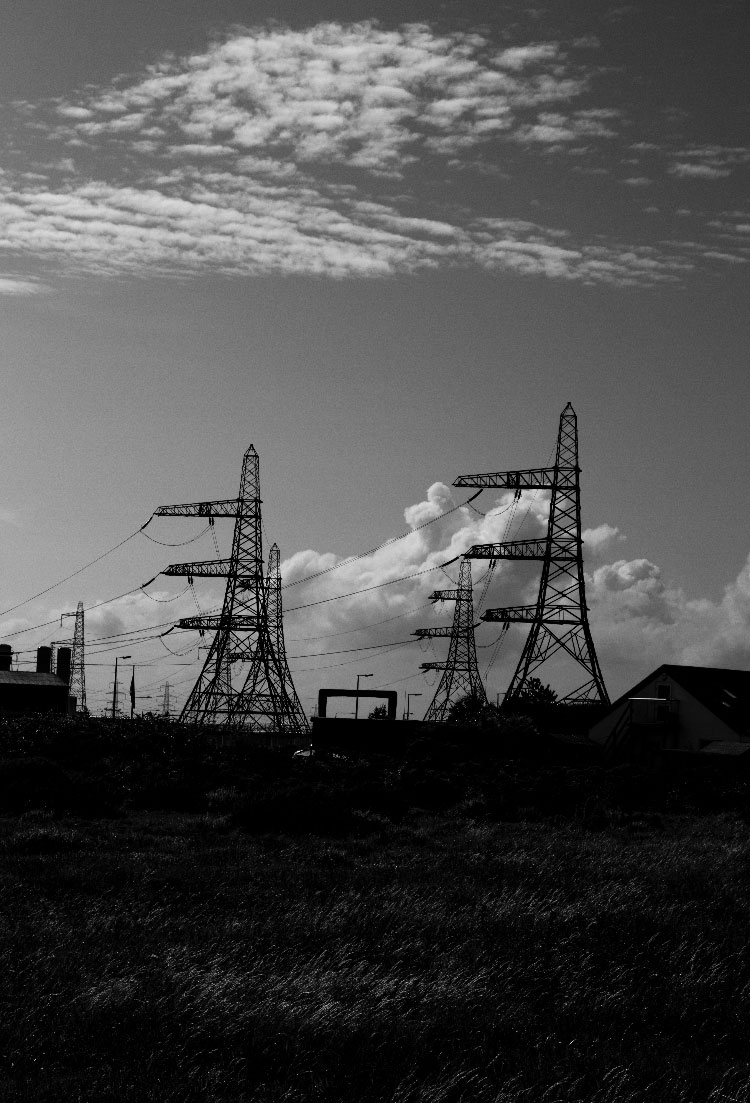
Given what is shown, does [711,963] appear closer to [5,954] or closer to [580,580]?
[5,954]

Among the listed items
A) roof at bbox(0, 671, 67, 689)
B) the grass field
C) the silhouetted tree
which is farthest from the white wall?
the grass field

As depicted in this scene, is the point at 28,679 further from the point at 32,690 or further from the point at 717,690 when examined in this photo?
the point at 717,690

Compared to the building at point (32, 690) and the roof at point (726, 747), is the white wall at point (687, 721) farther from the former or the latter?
the building at point (32, 690)

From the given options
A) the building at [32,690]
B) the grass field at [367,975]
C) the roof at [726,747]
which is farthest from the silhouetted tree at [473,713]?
the grass field at [367,975]

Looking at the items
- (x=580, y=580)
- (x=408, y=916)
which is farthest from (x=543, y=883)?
(x=580, y=580)

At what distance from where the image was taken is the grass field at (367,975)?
9859mm

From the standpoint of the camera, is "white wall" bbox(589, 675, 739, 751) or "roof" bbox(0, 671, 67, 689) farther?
"roof" bbox(0, 671, 67, 689)

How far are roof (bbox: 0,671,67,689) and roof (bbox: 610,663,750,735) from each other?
4001 cm

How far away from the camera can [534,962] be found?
546 inches

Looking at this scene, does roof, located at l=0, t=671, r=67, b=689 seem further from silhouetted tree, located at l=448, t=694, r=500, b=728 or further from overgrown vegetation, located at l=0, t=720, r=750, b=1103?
overgrown vegetation, located at l=0, t=720, r=750, b=1103

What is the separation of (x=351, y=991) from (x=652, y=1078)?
3.19 m

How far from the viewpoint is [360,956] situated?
13734 mm

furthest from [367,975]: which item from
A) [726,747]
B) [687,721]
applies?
[687,721]

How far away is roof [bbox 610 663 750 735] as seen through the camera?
61.5 metres
